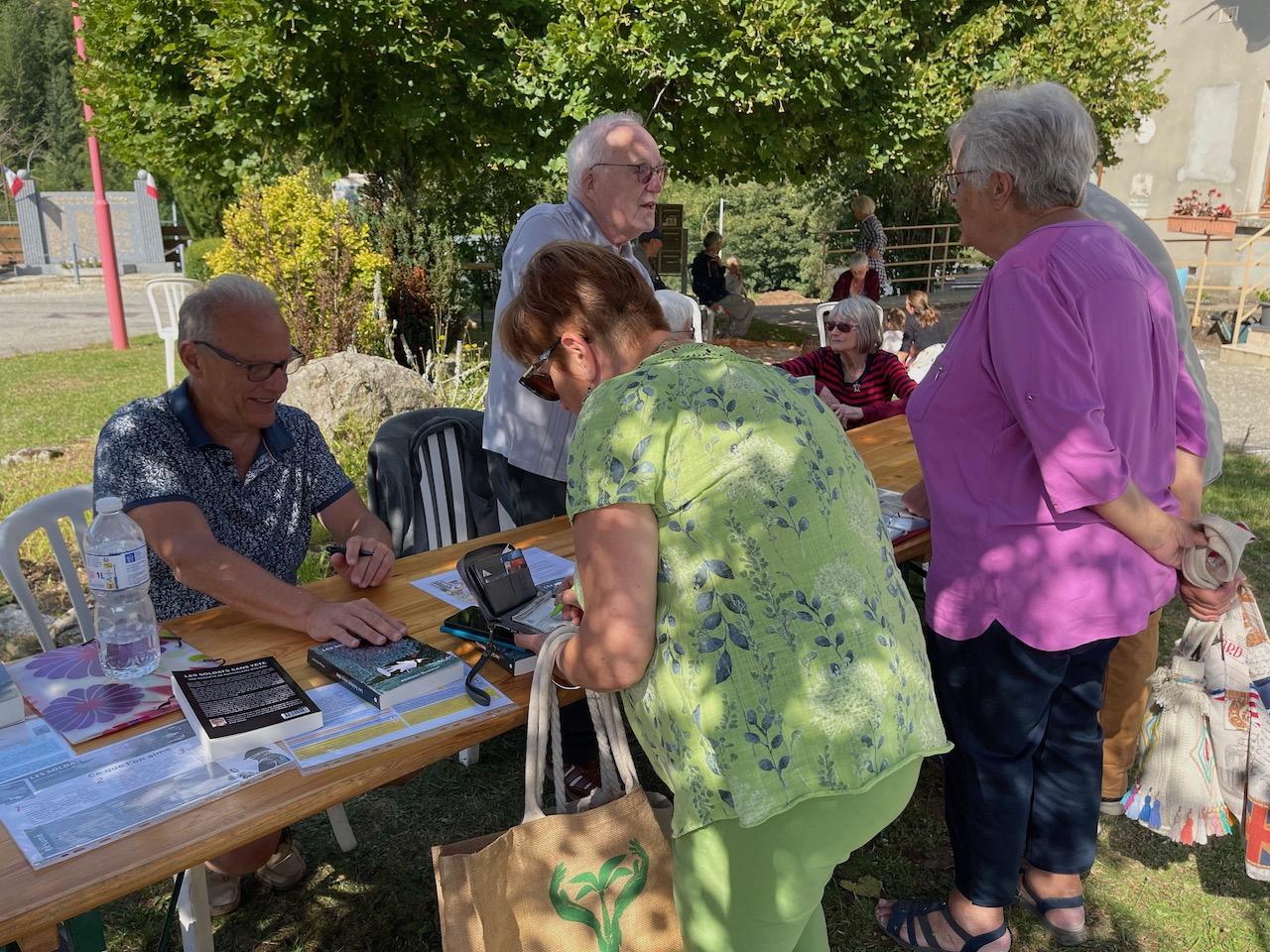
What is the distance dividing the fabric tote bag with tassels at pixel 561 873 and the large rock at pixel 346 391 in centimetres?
541

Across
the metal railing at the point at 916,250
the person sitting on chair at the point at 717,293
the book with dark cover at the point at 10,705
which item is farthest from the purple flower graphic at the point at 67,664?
the metal railing at the point at 916,250

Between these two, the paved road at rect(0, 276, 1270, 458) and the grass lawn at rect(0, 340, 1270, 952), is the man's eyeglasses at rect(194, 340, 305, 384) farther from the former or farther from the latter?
the paved road at rect(0, 276, 1270, 458)

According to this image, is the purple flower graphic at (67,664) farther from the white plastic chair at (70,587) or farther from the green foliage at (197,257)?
the green foliage at (197,257)

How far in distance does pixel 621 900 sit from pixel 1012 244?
5.24 ft

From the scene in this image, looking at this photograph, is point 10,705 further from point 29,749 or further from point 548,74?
point 548,74

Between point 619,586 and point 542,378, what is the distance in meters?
0.46

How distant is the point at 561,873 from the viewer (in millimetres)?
1611

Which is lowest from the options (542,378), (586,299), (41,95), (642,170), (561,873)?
(561,873)

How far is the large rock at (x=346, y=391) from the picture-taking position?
6883mm

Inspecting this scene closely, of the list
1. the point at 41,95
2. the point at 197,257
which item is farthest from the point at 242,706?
the point at 41,95

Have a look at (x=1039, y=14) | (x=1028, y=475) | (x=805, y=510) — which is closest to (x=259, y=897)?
(x=805, y=510)

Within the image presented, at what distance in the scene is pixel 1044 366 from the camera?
1918 mm

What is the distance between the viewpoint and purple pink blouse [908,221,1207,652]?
1.93 meters

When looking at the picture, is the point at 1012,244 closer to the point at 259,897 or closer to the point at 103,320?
the point at 259,897
